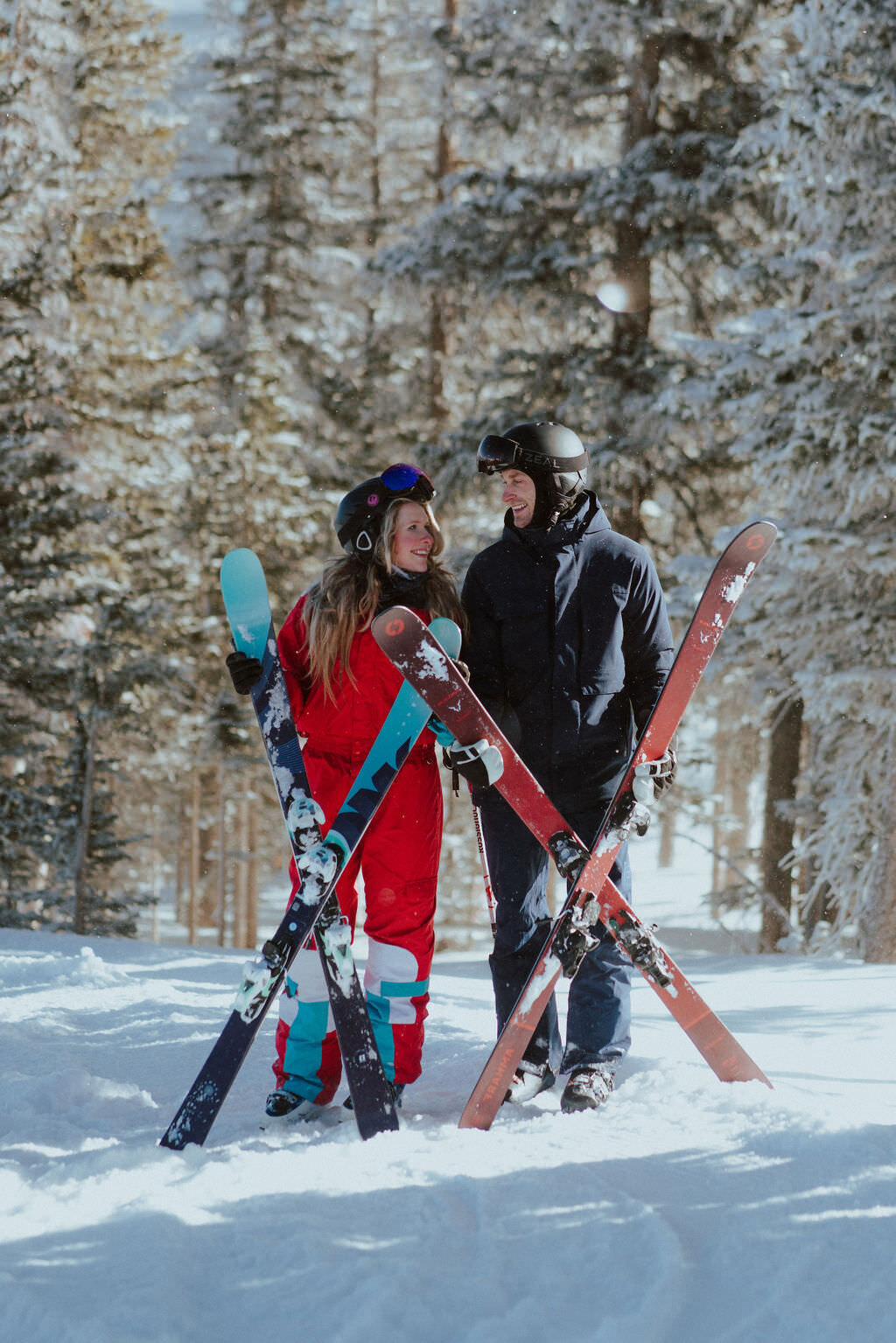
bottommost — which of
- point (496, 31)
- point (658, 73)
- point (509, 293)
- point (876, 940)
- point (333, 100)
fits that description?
point (876, 940)

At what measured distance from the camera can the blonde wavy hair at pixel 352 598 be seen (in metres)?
3.17

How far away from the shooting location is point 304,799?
9.93 ft

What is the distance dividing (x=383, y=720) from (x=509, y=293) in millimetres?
8707

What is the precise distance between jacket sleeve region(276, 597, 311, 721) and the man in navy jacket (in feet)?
1.70

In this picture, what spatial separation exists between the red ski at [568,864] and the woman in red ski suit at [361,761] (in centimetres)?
24

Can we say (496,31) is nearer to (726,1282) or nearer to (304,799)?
(304,799)

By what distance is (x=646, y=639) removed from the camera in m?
3.36

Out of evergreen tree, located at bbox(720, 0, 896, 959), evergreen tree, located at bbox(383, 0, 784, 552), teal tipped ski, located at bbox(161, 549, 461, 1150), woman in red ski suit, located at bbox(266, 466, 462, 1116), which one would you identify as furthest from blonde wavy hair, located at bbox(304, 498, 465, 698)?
evergreen tree, located at bbox(383, 0, 784, 552)

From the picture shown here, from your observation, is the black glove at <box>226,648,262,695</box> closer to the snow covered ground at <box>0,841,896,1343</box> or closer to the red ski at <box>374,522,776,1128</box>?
the red ski at <box>374,522,776,1128</box>

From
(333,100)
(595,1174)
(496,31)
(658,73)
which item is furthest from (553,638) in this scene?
(333,100)

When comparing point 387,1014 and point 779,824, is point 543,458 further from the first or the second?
point 779,824

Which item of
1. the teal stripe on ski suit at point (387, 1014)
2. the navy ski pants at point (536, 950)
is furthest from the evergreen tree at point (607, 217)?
the teal stripe on ski suit at point (387, 1014)

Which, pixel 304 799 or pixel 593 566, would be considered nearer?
pixel 304 799

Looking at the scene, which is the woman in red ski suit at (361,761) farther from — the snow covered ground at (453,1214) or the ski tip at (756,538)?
Result: the ski tip at (756,538)
